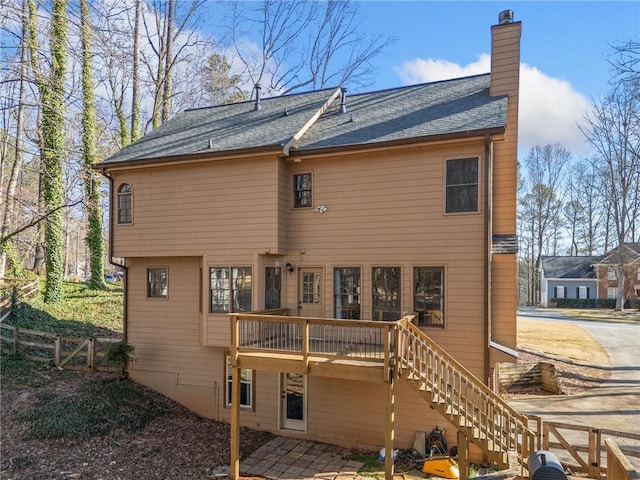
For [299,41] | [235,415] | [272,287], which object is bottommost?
[235,415]

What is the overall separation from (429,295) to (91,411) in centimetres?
A: 833

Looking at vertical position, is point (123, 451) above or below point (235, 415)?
below

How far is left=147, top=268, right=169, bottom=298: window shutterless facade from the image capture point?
11.2m

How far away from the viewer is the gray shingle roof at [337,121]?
30.2 feet

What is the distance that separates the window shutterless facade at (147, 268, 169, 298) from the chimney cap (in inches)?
416

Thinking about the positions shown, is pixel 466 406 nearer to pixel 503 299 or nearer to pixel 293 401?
pixel 503 299

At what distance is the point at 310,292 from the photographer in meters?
10.0

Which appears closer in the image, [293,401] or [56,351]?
[293,401]

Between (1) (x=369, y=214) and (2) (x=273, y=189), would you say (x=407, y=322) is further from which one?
(2) (x=273, y=189)

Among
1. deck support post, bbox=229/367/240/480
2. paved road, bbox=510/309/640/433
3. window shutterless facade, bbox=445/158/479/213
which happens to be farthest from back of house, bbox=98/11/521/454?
paved road, bbox=510/309/640/433

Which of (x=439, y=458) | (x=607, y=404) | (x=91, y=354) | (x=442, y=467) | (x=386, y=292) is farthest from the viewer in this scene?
(x=607, y=404)

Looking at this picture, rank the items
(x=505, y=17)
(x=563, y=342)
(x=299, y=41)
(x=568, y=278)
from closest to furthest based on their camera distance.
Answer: (x=505, y=17) < (x=563, y=342) < (x=299, y=41) < (x=568, y=278)

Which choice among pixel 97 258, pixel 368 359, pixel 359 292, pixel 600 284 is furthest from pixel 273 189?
pixel 600 284

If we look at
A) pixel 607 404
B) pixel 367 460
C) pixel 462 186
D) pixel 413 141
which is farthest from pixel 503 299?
pixel 607 404
